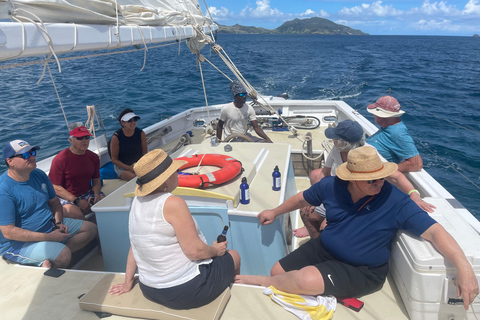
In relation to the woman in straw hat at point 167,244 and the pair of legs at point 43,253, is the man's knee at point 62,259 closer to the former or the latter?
the pair of legs at point 43,253

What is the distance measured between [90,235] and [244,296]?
67.4 inches

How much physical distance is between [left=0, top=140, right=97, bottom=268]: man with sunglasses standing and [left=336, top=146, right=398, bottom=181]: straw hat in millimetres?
2356

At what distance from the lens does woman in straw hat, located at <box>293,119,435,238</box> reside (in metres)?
2.62

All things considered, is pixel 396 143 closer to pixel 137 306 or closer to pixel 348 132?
pixel 348 132

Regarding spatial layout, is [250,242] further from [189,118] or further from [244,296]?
[189,118]

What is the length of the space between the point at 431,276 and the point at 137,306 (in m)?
1.78

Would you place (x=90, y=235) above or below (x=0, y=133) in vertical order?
above

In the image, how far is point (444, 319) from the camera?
6.61ft

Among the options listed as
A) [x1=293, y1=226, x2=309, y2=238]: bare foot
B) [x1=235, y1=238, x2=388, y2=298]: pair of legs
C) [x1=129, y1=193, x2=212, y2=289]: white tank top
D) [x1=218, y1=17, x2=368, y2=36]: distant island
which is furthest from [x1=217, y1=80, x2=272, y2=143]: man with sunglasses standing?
[x1=218, y1=17, x2=368, y2=36]: distant island

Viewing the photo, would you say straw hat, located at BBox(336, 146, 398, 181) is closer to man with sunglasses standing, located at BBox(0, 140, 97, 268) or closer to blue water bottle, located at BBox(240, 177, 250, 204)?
blue water bottle, located at BBox(240, 177, 250, 204)

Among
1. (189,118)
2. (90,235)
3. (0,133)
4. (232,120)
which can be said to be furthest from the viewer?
(0,133)

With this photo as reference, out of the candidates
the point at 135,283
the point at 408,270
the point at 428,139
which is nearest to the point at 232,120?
the point at 135,283

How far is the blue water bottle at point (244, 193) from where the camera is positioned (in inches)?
105

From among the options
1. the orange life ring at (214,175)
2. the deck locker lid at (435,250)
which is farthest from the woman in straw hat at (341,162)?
the orange life ring at (214,175)
